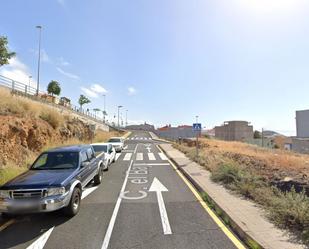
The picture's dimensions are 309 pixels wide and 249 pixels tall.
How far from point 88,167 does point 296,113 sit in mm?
83189

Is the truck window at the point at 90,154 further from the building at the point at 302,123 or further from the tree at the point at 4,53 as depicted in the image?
the building at the point at 302,123

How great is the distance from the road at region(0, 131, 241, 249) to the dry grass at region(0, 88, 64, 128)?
11.3m

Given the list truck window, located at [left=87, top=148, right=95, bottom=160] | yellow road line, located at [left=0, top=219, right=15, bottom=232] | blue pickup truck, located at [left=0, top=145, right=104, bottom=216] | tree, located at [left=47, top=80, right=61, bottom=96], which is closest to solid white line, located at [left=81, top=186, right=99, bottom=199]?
blue pickup truck, located at [left=0, top=145, right=104, bottom=216]

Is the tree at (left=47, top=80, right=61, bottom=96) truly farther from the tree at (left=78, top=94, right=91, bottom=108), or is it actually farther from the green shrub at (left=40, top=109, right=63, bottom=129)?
the green shrub at (left=40, top=109, right=63, bottom=129)

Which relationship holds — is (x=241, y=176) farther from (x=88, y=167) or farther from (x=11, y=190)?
(x=11, y=190)

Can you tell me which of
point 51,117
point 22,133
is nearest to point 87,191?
point 22,133

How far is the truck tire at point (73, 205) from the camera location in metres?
7.43

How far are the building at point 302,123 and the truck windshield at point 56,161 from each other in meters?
81.9

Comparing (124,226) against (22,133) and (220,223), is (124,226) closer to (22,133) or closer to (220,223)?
(220,223)

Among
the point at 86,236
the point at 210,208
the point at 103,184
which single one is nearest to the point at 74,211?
the point at 86,236

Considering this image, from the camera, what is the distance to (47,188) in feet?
22.8

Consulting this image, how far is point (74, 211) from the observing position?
7605 mm

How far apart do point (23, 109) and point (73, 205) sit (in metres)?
14.8

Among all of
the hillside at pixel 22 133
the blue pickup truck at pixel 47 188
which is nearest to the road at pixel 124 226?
the blue pickup truck at pixel 47 188
